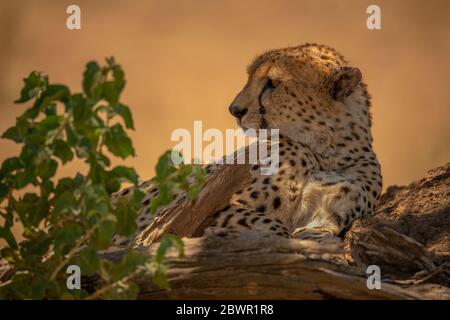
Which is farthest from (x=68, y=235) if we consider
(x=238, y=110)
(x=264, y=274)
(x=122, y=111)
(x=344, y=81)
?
(x=344, y=81)

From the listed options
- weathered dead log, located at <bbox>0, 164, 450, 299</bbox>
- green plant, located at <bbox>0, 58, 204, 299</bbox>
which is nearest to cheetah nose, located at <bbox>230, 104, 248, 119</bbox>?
weathered dead log, located at <bbox>0, 164, 450, 299</bbox>

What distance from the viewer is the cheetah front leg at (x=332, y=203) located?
308 centimetres

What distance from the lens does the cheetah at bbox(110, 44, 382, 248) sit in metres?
3.14

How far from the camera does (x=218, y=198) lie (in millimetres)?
2932

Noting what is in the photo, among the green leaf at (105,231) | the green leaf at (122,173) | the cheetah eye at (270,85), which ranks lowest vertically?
the green leaf at (105,231)

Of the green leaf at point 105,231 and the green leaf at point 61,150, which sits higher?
the green leaf at point 61,150

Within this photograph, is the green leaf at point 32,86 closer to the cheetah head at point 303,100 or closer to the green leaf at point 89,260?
the green leaf at point 89,260

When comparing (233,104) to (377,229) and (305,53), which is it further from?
(377,229)

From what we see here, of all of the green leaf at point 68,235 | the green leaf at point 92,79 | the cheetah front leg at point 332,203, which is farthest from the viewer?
the cheetah front leg at point 332,203

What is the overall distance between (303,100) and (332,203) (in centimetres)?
49

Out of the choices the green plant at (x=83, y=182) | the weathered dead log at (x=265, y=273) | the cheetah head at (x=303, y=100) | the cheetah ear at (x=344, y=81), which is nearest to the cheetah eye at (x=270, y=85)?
the cheetah head at (x=303, y=100)

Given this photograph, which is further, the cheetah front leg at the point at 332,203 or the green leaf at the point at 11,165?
the cheetah front leg at the point at 332,203
